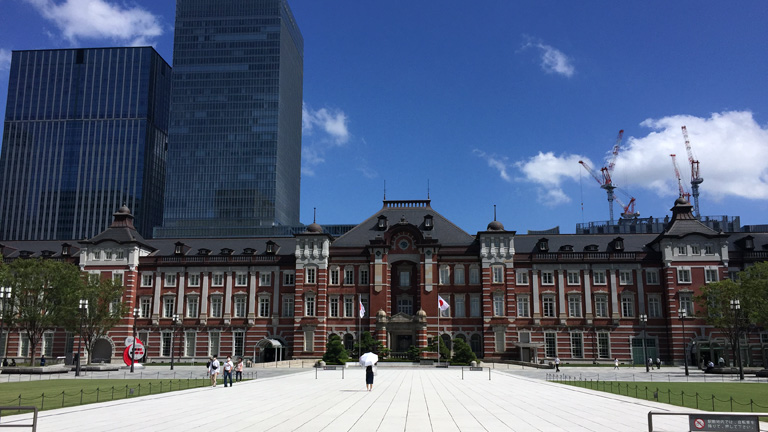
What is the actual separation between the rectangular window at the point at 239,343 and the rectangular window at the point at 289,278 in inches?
317

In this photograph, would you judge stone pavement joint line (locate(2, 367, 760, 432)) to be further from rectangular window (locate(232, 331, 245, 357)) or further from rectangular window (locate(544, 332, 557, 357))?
rectangular window (locate(232, 331, 245, 357))

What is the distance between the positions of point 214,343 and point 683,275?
184 feet

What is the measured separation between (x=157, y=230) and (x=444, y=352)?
120331mm

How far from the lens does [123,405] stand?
25719mm

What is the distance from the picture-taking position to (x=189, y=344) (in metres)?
76.6

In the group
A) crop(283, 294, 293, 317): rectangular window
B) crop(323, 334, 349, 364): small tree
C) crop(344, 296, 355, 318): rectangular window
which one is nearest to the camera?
crop(323, 334, 349, 364): small tree

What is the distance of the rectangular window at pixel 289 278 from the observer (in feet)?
253

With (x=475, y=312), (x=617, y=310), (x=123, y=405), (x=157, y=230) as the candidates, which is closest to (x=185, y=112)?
(x=157, y=230)

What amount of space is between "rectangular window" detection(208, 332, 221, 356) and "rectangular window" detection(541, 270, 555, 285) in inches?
1569

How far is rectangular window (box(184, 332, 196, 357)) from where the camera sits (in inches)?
3002

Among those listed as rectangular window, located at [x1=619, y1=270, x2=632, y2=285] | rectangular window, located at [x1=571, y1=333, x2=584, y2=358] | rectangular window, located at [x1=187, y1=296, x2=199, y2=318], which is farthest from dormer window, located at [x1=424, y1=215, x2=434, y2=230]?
rectangular window, located at [x1=187, y1=296, x2=199, y2=318]

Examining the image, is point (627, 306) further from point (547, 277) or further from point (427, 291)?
point (427, 291)

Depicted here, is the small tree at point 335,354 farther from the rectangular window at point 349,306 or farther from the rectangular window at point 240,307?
the rectangular window at point 240,307

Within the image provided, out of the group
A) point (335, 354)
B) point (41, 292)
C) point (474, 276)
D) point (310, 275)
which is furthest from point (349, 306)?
point (41, 292)
